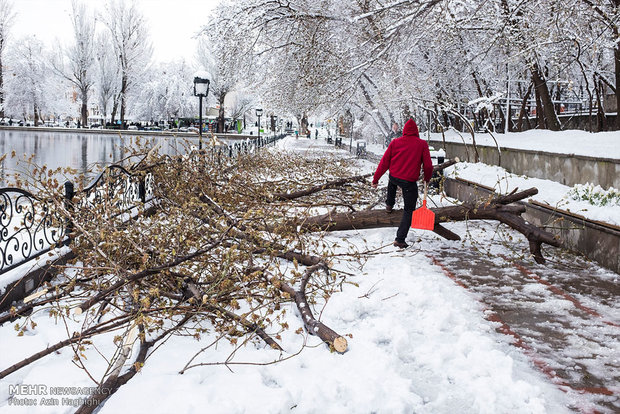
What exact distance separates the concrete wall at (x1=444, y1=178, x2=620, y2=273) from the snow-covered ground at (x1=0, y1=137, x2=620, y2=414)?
6.46ft

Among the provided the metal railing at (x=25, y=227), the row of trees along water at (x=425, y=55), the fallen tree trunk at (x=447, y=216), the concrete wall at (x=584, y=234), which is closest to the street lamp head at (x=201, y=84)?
the row of trees along water at (x=425, y=55)

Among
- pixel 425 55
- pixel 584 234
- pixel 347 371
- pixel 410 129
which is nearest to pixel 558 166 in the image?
pixel 584 234

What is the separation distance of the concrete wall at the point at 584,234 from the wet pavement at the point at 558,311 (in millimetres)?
158

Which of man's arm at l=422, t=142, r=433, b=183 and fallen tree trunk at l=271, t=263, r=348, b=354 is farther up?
man's arm at l=422, t=142, r=433, b=183

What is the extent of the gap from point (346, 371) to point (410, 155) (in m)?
4.35

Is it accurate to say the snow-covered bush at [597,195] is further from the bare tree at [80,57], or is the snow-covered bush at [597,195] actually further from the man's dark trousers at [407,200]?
the bare tree at [80,57]

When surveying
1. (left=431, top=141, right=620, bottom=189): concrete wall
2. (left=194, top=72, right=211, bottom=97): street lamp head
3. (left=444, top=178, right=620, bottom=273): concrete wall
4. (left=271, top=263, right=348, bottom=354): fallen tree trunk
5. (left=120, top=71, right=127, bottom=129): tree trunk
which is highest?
(left=120, top=71, right=127, bottom=129): tree trunk

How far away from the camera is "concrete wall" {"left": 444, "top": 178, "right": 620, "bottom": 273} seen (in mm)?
6789

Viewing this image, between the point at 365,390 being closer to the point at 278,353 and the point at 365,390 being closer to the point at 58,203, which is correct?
the point at 278,353

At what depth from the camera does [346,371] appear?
3.92 meters

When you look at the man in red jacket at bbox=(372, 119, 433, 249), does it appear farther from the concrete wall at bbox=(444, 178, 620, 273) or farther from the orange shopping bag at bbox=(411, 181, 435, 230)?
the concrete wall at bbox=(444, 178, 620, 273)

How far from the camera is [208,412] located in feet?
10.9

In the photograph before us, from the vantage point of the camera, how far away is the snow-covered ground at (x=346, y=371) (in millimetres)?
3455

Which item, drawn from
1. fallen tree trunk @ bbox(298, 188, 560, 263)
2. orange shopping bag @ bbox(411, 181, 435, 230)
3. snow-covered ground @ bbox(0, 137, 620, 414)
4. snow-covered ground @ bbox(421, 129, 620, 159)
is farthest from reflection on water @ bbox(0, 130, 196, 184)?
snow-covered ground @ bbox(421, 129, 620, 159)
